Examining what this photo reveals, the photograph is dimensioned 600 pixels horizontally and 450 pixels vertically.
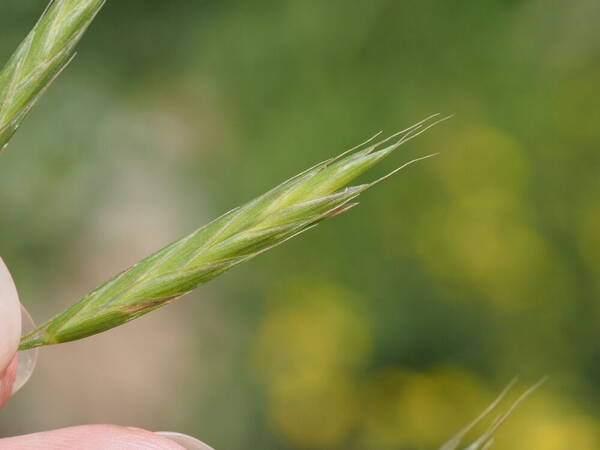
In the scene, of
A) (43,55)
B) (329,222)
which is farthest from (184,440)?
(329,222)

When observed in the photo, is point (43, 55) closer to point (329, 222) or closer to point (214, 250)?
point (214, 250)

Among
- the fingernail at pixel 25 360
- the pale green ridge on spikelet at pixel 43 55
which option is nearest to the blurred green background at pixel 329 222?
the fingernail at pixel 25 360

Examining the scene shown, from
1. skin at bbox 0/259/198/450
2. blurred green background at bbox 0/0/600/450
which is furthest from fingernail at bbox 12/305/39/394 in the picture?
blurred green background at bbox 0/0/600/450

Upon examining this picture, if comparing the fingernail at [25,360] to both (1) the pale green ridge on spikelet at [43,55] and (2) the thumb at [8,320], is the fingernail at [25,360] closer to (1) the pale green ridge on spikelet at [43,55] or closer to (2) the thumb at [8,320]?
(2) the thumb at [8,320]

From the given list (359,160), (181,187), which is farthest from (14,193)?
(359,160)

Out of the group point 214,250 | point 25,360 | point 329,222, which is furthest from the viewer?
point 329,222

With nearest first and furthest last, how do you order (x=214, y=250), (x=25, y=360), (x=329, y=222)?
(x=214, y=250) → (x=25, y=360) → (x=329, y=222)

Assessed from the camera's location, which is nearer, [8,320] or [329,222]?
[8,320]
